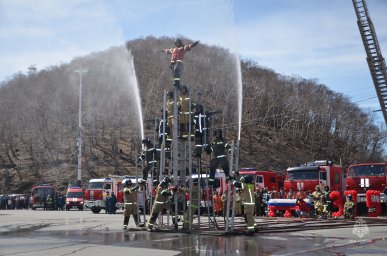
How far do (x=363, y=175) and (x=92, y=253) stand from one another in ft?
54.7

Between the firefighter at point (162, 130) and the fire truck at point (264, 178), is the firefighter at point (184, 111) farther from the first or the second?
the fire truck at point (264, 178)

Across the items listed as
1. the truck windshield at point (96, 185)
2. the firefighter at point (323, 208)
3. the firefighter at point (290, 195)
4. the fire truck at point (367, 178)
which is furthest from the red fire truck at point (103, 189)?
the firefighter at point (323, 208)

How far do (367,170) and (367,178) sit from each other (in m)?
0.44

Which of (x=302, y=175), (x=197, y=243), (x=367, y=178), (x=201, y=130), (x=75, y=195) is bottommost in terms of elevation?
(x=197, y=243)

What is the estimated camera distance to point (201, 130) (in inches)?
570

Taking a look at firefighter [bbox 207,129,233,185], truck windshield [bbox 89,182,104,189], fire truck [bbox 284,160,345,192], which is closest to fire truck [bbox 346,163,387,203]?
fire truck [bbox 284,160,345,192]

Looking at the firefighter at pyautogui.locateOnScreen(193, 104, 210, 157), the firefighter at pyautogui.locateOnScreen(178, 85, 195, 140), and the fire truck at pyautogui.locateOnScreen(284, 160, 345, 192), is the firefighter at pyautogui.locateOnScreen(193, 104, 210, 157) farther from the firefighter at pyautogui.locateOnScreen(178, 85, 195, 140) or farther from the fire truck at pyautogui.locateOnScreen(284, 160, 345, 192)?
the fire truck at pyautogui.locateOnScreen(284, 160, 345, 192)

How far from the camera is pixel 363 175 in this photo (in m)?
23.3

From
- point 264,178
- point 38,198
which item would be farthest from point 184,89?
point 38,198

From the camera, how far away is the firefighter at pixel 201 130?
1449 centimetres

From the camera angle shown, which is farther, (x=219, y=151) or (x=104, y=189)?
(x=104, y=189)

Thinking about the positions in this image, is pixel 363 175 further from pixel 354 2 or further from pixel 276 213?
pixel 354 2

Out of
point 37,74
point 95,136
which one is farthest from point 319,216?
point 37,74

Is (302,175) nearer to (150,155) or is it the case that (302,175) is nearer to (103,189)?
(150,155)
